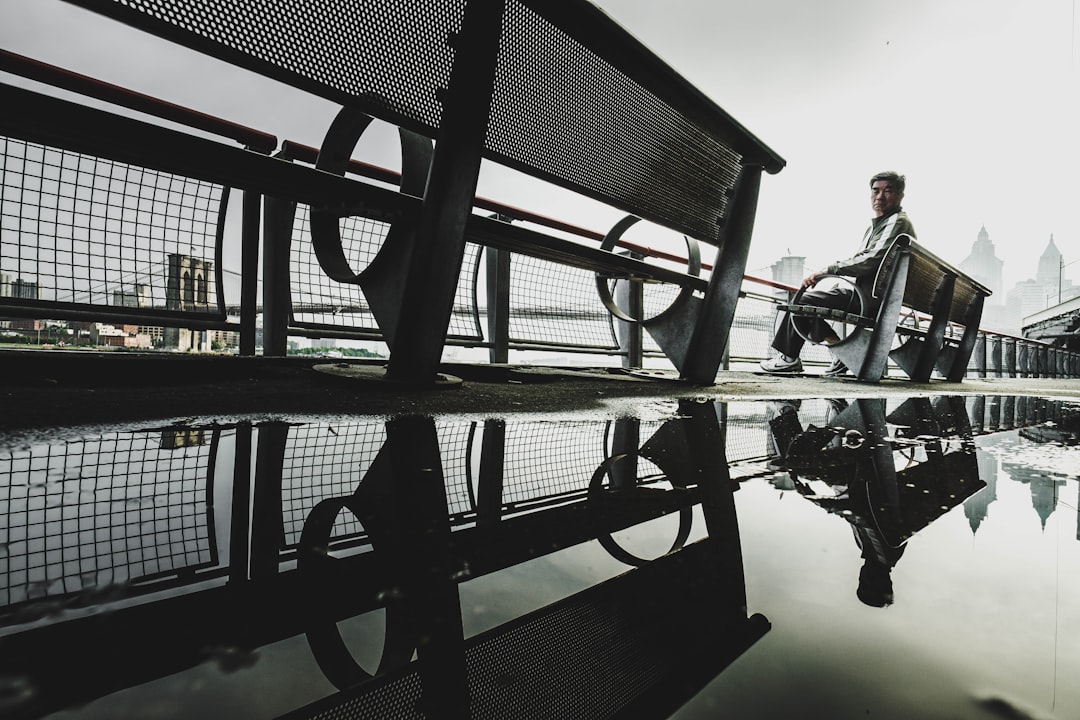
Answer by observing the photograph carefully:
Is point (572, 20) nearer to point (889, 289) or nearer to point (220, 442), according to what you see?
point (220, 442)

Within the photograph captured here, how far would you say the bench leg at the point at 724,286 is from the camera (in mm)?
2340

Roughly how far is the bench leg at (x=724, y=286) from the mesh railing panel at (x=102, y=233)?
2060 millimetres

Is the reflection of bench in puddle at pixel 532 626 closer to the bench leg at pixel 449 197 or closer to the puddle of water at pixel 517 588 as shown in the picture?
the puddle of water at pixel 517 588

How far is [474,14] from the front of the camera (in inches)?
51.6

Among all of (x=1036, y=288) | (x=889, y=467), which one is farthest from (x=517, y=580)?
(x=1036, y=288)

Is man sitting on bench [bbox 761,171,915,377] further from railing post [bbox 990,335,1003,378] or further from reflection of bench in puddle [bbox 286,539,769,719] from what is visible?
railing post [bbox 990,335,1003,378]

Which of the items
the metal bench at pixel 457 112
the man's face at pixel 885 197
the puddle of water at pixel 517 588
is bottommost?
the puddle of water at pixel 517 588

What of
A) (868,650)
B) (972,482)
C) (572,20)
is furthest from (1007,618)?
(572,20)

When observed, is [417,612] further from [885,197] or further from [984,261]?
[984,261]

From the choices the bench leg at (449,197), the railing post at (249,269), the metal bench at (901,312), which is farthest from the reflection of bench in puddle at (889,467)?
the metal bench at (901,312)

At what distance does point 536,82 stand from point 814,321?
129 inches

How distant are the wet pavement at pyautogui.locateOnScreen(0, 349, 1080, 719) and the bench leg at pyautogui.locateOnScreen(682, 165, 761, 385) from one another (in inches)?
60.1

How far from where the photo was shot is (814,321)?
4059 millimetres

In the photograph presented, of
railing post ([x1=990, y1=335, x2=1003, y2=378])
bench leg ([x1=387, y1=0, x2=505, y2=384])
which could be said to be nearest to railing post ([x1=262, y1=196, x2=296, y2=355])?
bench leg ([x1=387, y1=0, x2=505, y2=384])
